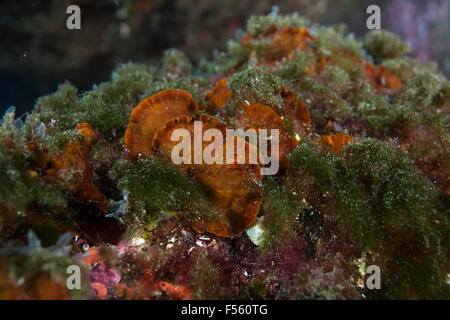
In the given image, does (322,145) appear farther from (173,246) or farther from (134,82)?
(134,82)

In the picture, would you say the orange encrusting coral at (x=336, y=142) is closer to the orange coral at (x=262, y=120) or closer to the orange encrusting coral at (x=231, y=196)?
the orange coral at (x=262, y=120)

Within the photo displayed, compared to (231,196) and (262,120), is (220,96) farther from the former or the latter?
(231,196)

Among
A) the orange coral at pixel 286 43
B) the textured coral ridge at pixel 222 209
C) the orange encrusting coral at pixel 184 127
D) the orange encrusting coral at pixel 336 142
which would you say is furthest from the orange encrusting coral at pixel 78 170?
the orange coral at pixel 286 43

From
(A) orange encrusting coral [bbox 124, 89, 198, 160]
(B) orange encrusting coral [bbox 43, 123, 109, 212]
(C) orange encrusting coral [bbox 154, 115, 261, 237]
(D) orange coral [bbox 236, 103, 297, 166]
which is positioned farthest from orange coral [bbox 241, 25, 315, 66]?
(B) orange encrusting coral [bbox 43, 123, 109, 212]

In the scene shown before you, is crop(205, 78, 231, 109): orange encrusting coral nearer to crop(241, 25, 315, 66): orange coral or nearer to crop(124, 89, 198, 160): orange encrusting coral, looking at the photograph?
crop(124, 89, 198, 160): orange encrusting coral

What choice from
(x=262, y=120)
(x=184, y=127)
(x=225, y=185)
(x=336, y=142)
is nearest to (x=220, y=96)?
(x=262, y=120)

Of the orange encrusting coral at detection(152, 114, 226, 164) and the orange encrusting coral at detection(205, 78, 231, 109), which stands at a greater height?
the orange encrusting coral at detection(205, 78, 231, 109)

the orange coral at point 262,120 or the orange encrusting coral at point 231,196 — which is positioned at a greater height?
the orange coral at point 262,120
